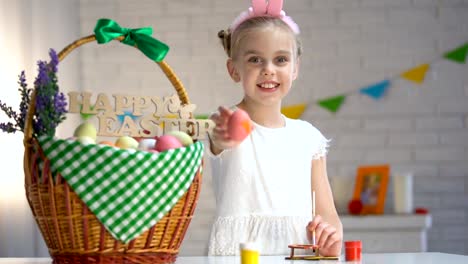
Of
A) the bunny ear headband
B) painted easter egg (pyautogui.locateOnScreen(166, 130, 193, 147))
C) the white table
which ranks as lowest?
the white table

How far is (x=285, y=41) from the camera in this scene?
217cm

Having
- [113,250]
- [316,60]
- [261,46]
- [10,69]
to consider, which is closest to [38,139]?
[113,250]

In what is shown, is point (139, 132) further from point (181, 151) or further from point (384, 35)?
point (384, 35)

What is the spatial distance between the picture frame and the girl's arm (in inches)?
86.7

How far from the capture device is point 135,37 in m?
1.65

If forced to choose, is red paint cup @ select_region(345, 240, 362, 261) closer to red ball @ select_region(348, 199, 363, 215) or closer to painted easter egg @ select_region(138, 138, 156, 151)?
painted easter egg @ select_region(138, 138, 156, 151)

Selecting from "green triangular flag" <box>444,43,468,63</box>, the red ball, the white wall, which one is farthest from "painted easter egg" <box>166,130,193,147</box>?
"green triangular flag" <box>444,43,468,63</box>

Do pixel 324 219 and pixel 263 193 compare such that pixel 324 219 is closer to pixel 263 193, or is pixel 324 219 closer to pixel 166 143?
A: pixel 263 193

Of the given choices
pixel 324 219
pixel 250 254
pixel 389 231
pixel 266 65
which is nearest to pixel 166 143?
pixel 250 254

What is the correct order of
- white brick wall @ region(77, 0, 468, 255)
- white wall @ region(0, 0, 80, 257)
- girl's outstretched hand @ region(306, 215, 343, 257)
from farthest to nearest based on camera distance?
white brick wall @ region(77, 0, 468, 255) < white wall @ region(0, 0, 80, 257) < girl's outstretched hand @ region(306, 215, 343, 257)

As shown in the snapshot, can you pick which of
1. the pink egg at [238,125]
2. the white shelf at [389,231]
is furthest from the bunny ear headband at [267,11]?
the white shelf at [389,231]

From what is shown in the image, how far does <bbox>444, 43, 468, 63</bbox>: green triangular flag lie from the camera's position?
472 cm

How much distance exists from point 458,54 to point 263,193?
281cm

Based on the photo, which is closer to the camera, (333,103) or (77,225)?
(77,225)
